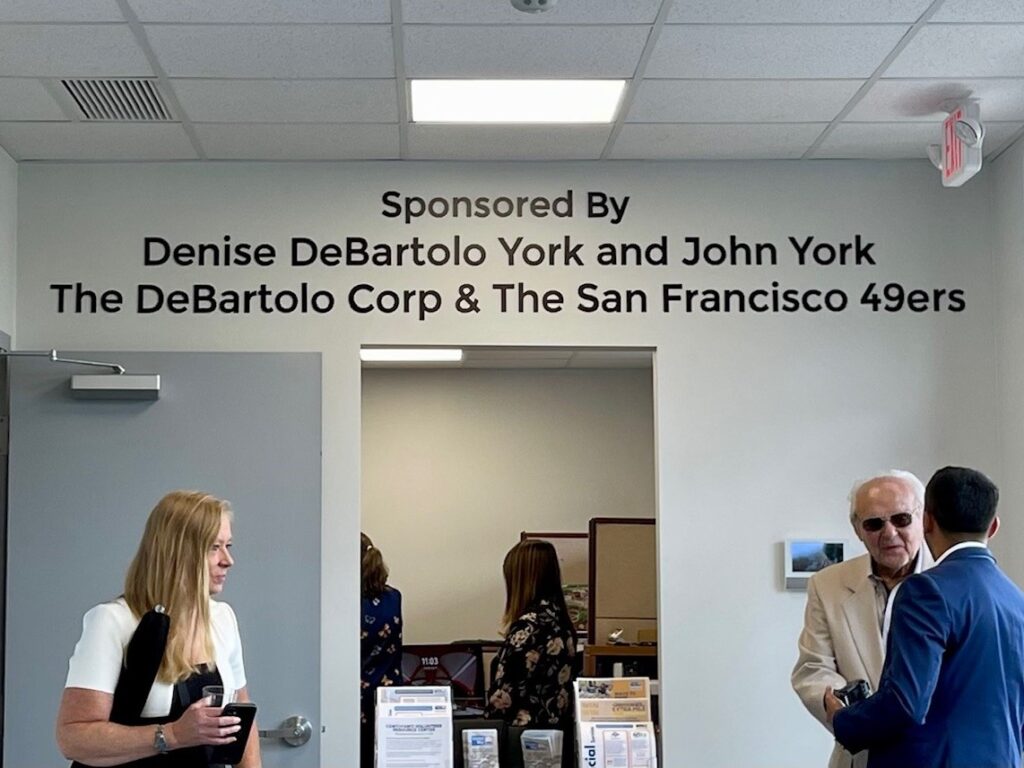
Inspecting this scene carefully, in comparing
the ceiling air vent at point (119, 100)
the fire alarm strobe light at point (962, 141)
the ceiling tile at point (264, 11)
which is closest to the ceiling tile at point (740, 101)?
the fire alarm strobe light at point (962, 141)

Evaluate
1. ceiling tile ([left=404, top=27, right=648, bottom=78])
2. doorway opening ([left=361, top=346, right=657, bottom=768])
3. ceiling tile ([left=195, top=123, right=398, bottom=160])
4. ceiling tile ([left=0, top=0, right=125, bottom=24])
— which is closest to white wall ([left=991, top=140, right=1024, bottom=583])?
ceiling tile ([left=404, top=27, right=648, bottom=78])

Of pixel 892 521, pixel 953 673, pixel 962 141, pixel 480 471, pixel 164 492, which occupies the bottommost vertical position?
pixel 953 673

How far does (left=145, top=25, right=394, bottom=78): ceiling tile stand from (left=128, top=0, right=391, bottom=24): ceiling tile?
48mm

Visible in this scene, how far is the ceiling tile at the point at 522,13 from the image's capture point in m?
3.44

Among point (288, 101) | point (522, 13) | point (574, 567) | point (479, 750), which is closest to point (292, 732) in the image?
point (479, 750)

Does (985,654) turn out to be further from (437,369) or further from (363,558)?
(437,369)

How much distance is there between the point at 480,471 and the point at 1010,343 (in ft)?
14.5

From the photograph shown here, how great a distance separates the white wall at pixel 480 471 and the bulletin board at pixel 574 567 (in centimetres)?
8

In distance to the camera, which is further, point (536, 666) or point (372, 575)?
point (372, 575)

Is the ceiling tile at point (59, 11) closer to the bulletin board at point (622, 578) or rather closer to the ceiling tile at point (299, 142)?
the ceiling tile at point (299, 142)

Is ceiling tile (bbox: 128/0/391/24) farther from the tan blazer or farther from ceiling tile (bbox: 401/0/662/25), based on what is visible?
the tan blazer

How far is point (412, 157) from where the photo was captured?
476 cm

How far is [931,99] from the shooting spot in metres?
4.19

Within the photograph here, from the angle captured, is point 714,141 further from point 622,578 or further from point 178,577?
point 622,578
